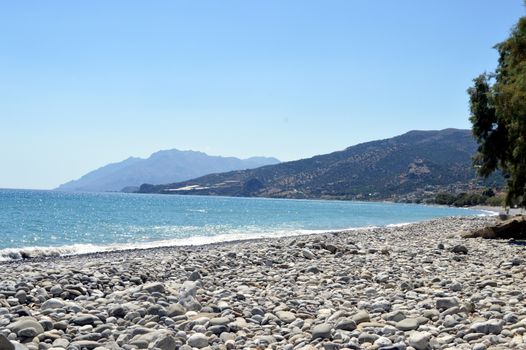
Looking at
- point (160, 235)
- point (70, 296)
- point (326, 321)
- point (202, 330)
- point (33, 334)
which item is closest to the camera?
point (33, 334)

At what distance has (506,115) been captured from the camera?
67.7 ft

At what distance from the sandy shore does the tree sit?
768 cm

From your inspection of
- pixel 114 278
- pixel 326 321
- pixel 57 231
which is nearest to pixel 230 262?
pixel 114 278

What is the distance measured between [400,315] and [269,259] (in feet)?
25.8

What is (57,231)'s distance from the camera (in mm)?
38750

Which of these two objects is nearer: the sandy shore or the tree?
the sandy shore

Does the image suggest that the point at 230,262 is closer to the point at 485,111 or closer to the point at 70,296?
the point at 70,296

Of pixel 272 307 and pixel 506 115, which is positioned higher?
pixel 506 115

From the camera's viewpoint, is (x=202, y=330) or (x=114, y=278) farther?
(x=114, y=278)

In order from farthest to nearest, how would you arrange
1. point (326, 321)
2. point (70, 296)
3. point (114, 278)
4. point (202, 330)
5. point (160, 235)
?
point (160, 235), point (114, 278), point (70, 296), point (326, 321), point (202, 330)

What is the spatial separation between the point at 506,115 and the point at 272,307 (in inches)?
618

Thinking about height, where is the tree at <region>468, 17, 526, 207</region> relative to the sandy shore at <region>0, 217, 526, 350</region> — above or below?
above

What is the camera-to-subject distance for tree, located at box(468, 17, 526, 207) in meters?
19.6

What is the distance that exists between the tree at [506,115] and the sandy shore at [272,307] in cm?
768
